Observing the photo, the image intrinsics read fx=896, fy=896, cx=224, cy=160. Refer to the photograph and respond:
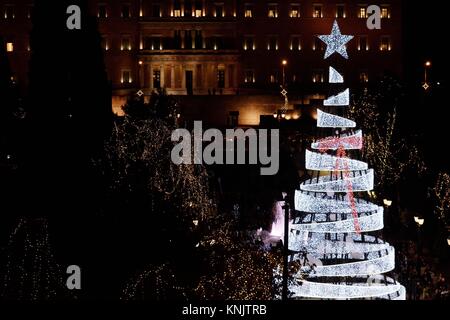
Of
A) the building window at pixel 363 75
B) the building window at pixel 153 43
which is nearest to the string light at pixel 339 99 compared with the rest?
the building window at pixel 363 75

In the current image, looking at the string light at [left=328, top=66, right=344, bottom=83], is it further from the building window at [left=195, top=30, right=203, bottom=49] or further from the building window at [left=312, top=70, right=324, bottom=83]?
the building window at [left=195, top=30, right=203, bottom=49]

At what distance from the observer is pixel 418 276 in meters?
18.0

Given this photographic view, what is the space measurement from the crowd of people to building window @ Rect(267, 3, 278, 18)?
36.0 m

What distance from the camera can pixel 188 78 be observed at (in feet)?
184

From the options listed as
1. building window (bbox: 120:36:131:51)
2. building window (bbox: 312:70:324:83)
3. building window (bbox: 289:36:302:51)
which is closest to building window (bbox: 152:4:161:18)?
building window (bbox: 120:36:131:51)

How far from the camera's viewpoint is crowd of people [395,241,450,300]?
17.3 meters

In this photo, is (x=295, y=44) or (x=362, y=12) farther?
(x=362, y=12)

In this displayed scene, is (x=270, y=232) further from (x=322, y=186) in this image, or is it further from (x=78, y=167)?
(x=78, y=167)

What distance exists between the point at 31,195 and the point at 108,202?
2327mm

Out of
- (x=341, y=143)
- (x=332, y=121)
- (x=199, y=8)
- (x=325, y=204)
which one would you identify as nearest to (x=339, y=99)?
(x=332, y=121)

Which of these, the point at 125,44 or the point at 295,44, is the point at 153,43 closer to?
the point at 125,44

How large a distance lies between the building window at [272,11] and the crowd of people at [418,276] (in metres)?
36.0

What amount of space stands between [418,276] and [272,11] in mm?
39933
